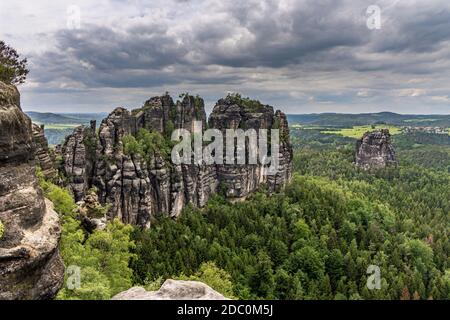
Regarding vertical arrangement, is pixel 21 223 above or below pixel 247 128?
below

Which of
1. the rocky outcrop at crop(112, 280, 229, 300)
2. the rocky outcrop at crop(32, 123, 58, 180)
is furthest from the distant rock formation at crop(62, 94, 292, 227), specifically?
the rocky outcrop at crop(112, 280, 229, 300)

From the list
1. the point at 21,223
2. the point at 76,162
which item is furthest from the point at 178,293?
the point at 76,162

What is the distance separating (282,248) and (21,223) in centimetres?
6367

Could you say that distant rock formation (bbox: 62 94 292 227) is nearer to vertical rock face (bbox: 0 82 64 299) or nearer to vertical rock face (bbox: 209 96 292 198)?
vertical rock face (bbox: 209 96 292 198)

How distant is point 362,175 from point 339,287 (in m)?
134

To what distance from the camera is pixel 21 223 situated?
1988 cm

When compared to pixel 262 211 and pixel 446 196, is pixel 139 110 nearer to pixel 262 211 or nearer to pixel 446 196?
pixel 262 211

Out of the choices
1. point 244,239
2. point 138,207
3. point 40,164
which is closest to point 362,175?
point 244,239

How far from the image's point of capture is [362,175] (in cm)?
19300

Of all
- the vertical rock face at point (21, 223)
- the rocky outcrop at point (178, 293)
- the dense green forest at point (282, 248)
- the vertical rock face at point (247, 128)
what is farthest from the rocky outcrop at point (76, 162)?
the rocky outcrop at point (178, 293)

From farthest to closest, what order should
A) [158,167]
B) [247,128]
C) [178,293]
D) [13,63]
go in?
[247,128] → [158,167] → [13,63] → [178,293]

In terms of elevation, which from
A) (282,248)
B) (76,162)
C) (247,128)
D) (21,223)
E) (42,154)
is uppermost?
(247,128)

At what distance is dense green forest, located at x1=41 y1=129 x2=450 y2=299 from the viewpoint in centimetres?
4836

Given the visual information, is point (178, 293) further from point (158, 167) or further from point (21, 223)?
point (158, 167)
